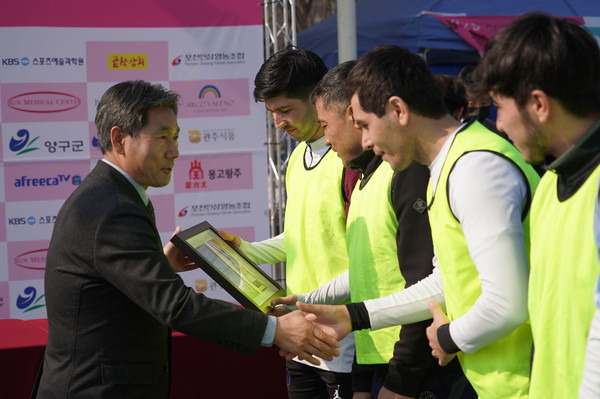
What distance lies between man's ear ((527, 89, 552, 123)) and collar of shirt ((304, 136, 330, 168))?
1537 mm

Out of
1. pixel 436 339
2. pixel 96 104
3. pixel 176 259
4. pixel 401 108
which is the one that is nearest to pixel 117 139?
pixel 176 259

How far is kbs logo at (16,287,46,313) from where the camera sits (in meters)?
5.79

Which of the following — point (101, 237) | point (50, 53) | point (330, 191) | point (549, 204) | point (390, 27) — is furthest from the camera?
point (390, 27)

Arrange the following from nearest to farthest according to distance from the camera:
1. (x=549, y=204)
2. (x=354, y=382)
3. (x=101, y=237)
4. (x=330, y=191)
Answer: (x=549, y=204), (x=101, y=237), (x=354, y=382), (x=330, y=191)

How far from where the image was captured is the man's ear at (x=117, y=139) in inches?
93.6

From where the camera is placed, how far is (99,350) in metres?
2.16

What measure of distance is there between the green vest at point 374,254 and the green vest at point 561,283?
2.56ft

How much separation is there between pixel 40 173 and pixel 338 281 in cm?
373

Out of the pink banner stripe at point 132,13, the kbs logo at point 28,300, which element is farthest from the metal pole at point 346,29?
the kbs logo at point 28,300

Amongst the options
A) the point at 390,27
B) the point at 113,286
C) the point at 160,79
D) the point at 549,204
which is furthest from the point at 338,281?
the point at 390,27

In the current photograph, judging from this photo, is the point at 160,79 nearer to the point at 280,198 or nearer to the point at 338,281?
the point at 280,198

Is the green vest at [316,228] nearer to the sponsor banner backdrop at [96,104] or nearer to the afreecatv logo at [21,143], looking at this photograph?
the sponsor banner backdrop at [96,104]

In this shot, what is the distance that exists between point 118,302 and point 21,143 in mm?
3950

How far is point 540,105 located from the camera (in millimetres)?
1474
